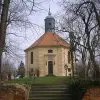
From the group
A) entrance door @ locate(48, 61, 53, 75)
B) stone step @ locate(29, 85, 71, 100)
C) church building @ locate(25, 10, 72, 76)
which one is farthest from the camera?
entrance door @ locate(48, 61, 53, 75)

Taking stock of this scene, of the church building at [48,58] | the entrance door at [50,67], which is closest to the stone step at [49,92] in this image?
the church building at [48,58]

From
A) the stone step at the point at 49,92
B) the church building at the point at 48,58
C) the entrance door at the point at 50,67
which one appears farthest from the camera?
the entrance door at the point at 50,67

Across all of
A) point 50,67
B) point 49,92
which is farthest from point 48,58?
point 49,92

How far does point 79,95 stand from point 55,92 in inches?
102

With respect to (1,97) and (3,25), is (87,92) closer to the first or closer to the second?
(1,97)

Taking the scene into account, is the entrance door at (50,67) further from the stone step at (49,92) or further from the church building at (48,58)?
the stone step at (49,92)

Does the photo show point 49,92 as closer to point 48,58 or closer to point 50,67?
point 50,67

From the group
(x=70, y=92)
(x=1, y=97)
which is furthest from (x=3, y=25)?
(x=70, y=92)

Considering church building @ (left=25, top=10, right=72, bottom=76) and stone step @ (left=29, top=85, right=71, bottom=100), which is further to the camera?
church building @ (left=25, top=10, right=72, bottom=76)

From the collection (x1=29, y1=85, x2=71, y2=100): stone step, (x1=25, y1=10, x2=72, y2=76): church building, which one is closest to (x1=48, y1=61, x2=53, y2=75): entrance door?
(x1=25, y1=10, x2=72, y2=76): church building

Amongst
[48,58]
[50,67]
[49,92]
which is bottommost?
[49,92]

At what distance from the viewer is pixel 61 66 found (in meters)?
63.9

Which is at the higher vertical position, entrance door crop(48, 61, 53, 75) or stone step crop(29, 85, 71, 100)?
entrance door crop(48, 61, 53, 75)

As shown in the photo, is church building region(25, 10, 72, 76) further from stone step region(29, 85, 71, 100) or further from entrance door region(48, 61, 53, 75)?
stone step region(29, 85, 71, 100)
